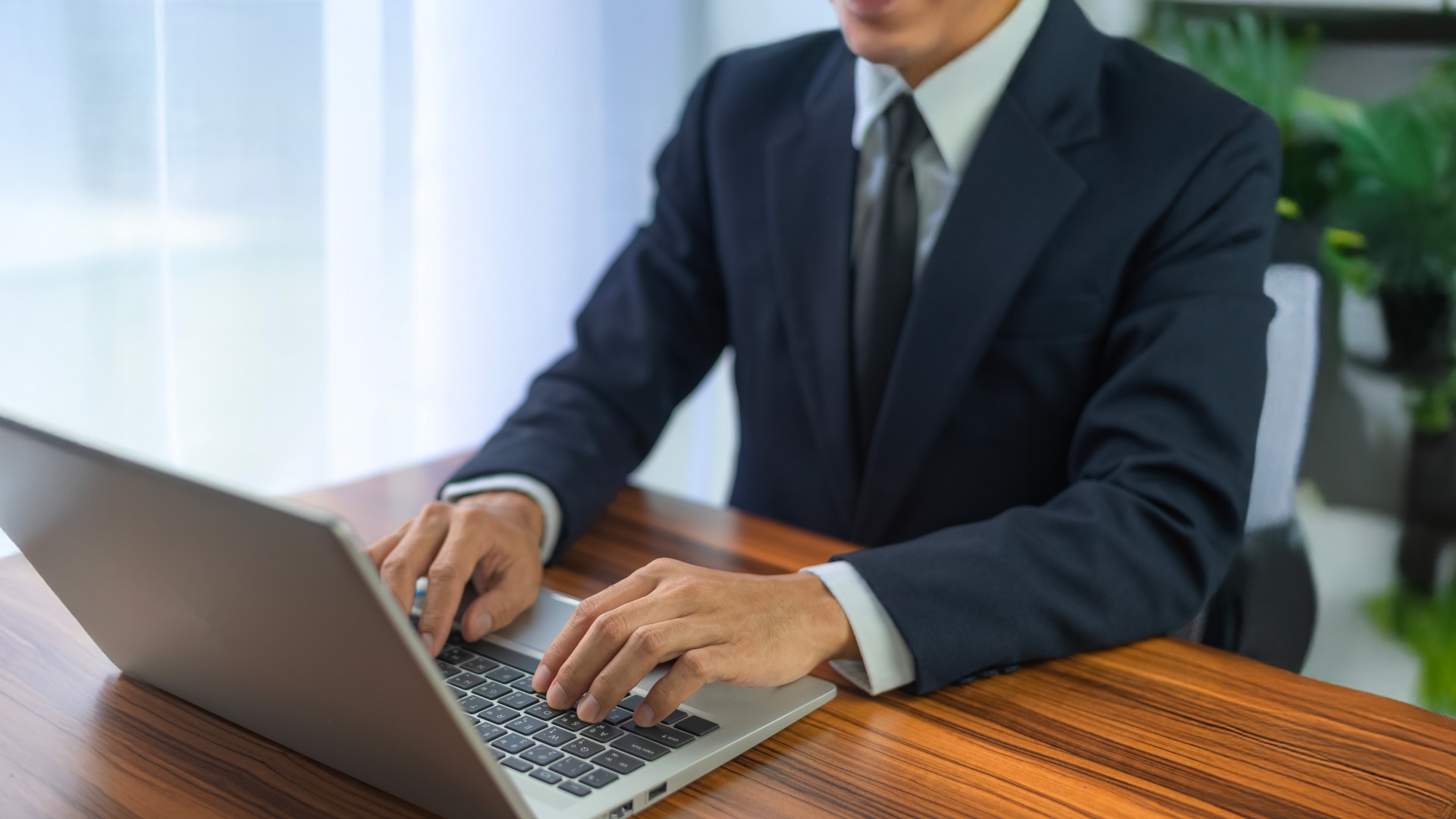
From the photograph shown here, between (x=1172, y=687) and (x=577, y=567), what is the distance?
1.57 feet

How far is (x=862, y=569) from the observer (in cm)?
82

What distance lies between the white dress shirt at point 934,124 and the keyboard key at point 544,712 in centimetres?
29

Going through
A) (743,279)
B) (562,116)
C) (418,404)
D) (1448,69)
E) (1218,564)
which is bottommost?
(418,404)

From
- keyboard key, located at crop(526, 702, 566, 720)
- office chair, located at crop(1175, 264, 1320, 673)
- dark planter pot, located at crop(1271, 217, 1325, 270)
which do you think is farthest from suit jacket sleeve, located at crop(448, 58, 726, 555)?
dark planter pot, located at crop(1271, 217, 1325, 270)

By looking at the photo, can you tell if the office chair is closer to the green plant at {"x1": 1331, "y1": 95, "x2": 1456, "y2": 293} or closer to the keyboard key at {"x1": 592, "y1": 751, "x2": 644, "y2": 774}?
the green plant at {"x1": 1331, "y1": 95, "x2": 1456, "y2": 293}

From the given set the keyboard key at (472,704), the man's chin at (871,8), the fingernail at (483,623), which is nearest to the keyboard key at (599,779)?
the keyboard key at (472,704)

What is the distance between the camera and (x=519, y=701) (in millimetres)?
697

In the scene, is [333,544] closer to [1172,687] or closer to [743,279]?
[1172,687]

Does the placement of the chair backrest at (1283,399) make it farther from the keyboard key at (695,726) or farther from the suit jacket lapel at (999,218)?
the keyboard key at (695,726)

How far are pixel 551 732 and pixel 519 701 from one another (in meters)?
0.05

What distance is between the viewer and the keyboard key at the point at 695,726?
26.5 inches

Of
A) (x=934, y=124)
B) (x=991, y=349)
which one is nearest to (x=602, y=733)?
(x=991, y=349)

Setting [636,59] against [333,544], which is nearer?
[333,544]

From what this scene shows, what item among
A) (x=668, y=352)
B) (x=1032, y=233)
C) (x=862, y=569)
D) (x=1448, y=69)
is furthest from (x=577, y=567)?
(x=1448, y=69)
